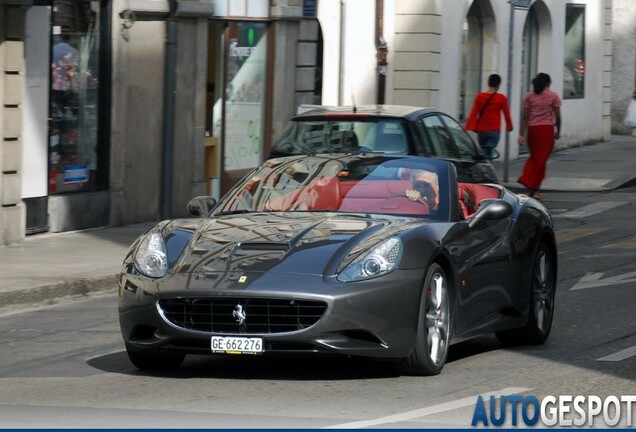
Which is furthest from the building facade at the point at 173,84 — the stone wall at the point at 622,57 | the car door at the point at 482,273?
the stone wall at the point at 622,57

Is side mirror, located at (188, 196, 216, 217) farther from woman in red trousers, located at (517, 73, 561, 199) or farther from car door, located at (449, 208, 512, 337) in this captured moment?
woman in red trousers, located at (517, 73, 561, 199)

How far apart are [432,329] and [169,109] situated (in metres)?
10.2

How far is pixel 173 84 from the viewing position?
734 inches

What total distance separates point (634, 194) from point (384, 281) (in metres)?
16.1

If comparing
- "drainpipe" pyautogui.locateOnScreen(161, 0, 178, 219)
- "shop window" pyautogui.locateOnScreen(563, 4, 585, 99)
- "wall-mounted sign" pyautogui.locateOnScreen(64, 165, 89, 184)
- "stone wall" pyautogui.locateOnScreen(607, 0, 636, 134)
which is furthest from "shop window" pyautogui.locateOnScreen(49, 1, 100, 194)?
"stone wall" pyautogui.locateOnScreen(607, 0, 636, 134)

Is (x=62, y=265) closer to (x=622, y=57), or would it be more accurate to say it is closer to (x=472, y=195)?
(x=472, y=195)

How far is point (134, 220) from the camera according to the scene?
18.6m

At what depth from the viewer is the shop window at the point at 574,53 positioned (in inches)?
1324

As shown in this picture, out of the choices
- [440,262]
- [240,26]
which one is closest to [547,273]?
[440,262]

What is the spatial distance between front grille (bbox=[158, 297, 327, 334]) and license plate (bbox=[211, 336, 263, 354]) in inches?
1.9

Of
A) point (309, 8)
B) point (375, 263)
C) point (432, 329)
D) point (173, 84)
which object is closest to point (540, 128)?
point (309, 8)

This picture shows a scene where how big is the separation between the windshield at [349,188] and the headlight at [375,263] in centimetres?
82

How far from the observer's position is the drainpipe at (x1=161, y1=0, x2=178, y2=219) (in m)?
18.5

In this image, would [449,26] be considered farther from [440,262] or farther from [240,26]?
[440,262]
